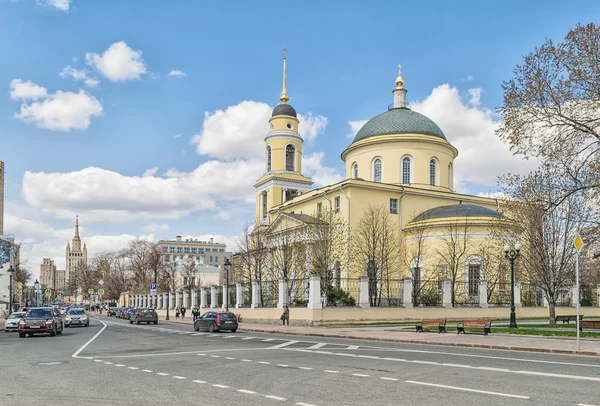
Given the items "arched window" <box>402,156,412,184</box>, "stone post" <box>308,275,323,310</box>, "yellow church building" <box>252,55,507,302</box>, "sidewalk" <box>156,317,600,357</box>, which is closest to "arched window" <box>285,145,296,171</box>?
"yellow church building" <box>252,55,507,302</box>

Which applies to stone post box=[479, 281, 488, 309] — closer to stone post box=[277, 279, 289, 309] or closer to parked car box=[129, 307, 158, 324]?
stone post box=[277, 279, 289, 309]

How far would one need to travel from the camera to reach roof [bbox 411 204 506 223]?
52.3 metres

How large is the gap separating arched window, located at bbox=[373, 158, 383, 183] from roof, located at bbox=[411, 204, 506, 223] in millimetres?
6191

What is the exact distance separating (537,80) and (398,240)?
31912mm

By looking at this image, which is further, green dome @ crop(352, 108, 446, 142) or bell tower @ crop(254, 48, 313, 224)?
bell tower @ crop(254, 48, 313, 224)

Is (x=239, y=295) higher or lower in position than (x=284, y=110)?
lower

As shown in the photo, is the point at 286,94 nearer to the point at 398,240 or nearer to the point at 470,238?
the point at 398,240

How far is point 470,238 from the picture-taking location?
50.9 m

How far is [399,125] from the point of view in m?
60.4

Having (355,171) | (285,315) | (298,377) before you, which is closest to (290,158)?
(355,171)

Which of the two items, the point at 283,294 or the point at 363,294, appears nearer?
the point at 363,294

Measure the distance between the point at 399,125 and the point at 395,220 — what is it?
34.7ft

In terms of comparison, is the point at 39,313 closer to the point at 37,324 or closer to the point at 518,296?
the point at 37,324

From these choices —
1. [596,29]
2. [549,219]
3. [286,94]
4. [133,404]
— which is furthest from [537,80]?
[286,94]
